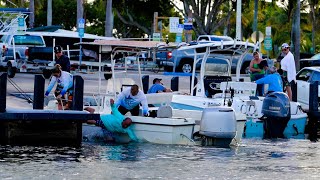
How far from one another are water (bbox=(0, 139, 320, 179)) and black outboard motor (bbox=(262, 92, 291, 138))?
63.3 inches

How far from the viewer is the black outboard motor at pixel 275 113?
26375 mm

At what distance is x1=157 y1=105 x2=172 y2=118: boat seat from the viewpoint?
23.2 meters

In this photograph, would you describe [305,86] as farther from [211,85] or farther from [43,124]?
[43,124]

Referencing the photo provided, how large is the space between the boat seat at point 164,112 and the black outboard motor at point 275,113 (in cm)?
386

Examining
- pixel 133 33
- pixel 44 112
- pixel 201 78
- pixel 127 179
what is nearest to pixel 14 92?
pixel 201 78

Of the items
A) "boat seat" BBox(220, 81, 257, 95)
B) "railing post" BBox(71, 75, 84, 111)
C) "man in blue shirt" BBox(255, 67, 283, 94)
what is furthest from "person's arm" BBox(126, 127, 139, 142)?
"man in blue shirt" BBox(255, 67, 283, 94)

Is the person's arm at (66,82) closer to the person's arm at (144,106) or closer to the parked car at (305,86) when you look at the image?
the person's arm at (144,106)

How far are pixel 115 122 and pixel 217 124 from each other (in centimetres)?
218

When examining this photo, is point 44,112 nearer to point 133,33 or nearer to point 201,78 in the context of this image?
point 201,78

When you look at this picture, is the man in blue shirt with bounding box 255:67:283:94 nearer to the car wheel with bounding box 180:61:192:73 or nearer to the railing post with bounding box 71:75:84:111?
the railing post with bounding box 71:75:84:111

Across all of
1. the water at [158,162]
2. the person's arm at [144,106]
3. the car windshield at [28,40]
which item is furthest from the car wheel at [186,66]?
the person's arm at [144,106]

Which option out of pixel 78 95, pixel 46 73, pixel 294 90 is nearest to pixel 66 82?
pixel 78 95

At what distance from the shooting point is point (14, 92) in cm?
3434

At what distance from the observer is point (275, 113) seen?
26.5 meters
